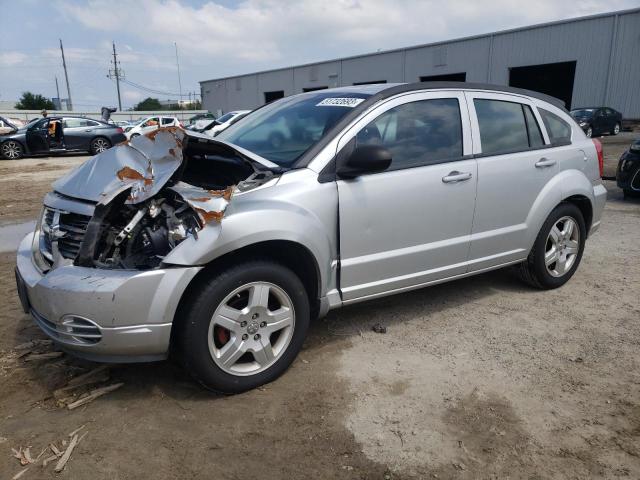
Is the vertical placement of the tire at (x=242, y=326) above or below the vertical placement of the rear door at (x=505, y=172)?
below

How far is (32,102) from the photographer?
2598 inches

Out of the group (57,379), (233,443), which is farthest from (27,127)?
(233,443)

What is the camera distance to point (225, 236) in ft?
8.71

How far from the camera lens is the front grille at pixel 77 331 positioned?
2578mm

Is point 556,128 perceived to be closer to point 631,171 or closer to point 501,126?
point 501,126

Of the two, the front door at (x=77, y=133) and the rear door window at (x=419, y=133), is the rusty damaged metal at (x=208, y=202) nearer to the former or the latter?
the rear door window at (x=419, y=133)

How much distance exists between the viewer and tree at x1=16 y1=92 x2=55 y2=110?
6464 centimetres

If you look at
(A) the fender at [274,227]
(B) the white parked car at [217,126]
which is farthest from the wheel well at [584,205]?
(B) the white parked car at [217,126]

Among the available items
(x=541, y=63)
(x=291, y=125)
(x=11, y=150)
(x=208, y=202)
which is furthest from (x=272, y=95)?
(x=208, y=202)

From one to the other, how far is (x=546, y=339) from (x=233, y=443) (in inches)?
93.6

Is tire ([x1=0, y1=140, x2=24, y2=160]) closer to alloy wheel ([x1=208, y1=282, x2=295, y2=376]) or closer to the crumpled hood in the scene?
the crumpled hood

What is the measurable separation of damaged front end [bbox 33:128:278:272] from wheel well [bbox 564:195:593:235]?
2.94m

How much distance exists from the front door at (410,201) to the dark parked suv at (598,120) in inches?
844

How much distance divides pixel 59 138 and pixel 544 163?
16829 millimetres
